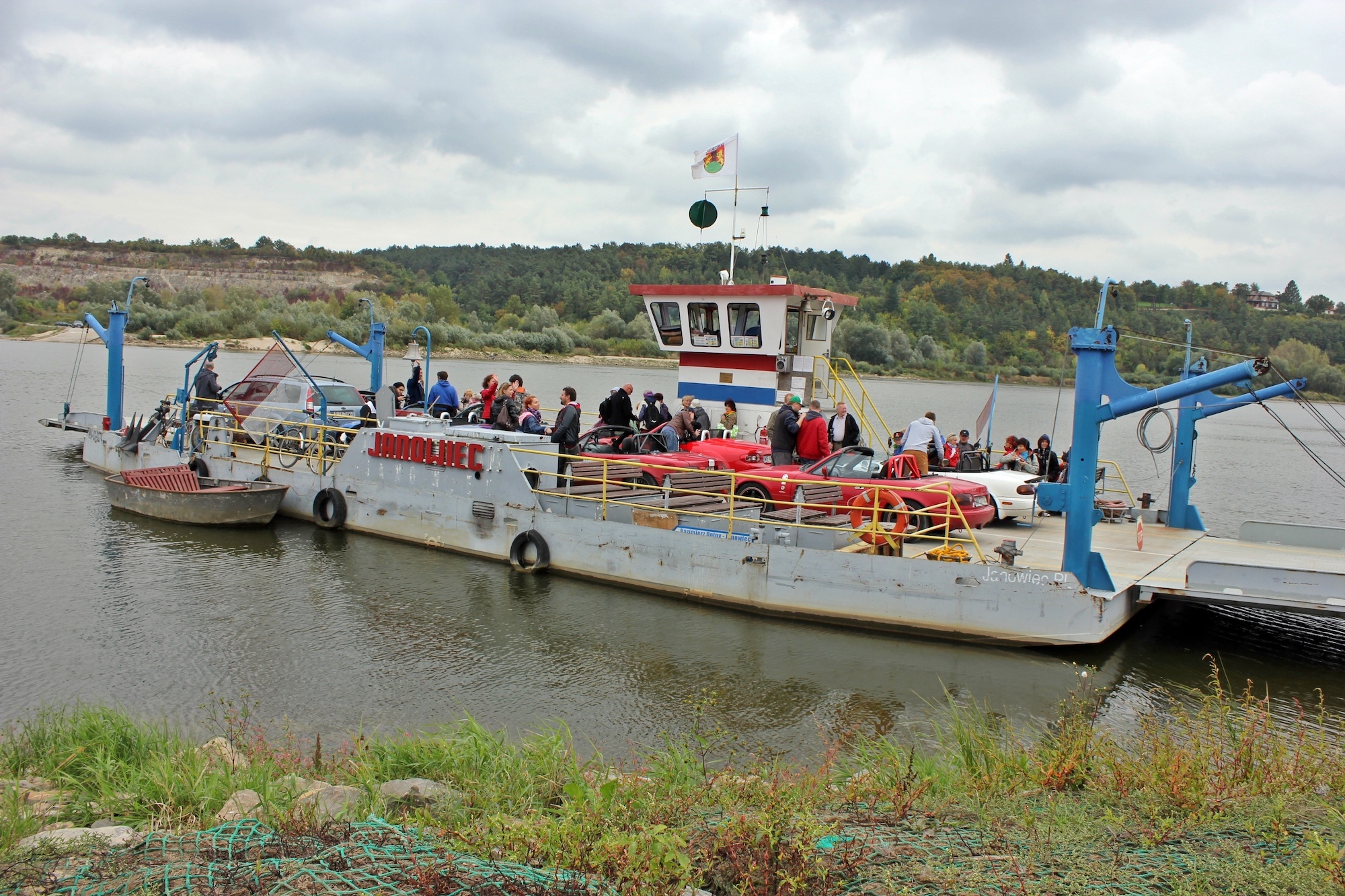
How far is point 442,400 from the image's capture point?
20.6 m

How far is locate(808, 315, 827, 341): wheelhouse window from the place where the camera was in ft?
61.2

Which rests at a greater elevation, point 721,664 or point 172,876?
point 172,876

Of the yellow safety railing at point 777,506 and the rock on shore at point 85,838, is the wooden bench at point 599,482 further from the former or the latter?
the rock on shore at point 85,838

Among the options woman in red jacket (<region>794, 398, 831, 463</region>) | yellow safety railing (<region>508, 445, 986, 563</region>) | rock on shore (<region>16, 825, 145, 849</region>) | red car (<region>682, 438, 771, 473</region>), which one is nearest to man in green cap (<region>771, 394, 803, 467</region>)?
woman in red jacket (<region>794, 398, 831, 463</region>)

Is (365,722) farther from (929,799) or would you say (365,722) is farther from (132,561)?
(132,561)

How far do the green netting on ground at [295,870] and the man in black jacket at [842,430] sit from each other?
12.7 meters

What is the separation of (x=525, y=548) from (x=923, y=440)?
6.65 m

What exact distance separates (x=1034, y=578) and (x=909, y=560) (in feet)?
4.79

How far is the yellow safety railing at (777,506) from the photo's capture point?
11.3 meters

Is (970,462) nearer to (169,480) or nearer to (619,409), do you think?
(619,409)

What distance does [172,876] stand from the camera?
14.0ft

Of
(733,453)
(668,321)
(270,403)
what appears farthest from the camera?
(270,403)

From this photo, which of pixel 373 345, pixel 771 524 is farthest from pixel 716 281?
pixel 771 524

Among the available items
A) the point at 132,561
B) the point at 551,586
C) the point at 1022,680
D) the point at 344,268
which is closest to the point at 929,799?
the point at 1022,680
